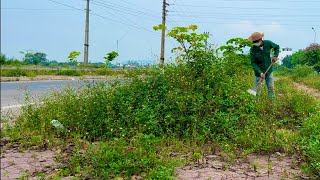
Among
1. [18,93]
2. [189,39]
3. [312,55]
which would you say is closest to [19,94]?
[18,93]

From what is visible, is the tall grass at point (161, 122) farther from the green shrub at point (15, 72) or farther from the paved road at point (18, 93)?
the green shrub at point (15, 72)

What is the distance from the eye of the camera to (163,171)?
→ 3.72m

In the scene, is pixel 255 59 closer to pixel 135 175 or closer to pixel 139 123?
pixel 139 123

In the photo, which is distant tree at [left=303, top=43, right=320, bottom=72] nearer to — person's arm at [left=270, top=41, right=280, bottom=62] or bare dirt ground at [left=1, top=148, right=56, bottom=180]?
person's arm at [left=270, top=41, right=280, bottom=62]

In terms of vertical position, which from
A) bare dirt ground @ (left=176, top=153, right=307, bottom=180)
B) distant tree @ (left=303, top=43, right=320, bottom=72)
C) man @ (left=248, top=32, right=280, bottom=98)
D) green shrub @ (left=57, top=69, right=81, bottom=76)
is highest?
distant tree @ (left=303, top=43, right=320, bottom=72)

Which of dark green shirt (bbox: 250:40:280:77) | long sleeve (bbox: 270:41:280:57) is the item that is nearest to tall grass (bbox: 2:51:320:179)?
dark green shirt (bbox: 250:40:280:77)

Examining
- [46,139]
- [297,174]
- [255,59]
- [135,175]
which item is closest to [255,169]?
[297,174]

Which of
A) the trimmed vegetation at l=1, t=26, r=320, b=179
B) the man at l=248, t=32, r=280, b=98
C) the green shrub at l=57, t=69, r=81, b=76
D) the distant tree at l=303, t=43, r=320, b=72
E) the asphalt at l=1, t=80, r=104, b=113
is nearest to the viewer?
the trimmed vegetation at l=1, t=26, r=320, b=179

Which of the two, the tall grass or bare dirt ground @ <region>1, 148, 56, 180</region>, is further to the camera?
the tall grass

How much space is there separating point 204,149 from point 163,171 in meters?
1.21

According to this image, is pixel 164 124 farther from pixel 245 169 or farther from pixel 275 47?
pixel 275 47

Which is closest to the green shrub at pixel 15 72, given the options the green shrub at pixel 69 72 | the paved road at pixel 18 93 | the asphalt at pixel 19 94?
the green shrub at pixel 69 72

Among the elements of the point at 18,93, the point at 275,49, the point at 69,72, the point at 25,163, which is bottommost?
the point at 25,163

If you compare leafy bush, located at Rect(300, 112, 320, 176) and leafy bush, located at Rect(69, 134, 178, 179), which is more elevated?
leafy bush, located at Rect(300, 112, 320, 176)
